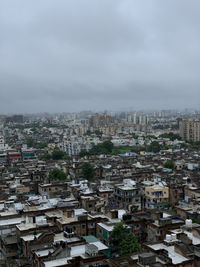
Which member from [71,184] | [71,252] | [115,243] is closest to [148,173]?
[71,184]

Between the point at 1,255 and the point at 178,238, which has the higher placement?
the point at 178,238

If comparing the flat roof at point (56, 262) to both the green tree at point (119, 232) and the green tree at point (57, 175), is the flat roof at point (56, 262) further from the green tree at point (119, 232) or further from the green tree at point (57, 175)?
the green tree at point (57, 175)

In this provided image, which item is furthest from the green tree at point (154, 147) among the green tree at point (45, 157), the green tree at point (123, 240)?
the green tree at point (123, 240)

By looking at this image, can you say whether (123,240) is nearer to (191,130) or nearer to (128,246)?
(128,246)

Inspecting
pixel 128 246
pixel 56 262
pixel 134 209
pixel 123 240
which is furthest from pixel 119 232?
pixel 134 209

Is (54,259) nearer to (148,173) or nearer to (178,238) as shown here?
(178,238)

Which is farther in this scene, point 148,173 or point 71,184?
point 148,173

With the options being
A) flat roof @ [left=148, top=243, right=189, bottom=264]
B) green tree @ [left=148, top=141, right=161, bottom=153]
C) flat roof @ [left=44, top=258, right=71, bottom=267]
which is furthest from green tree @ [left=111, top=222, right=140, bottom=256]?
green tree @ [left=148, top=141, right=161, bottom=153]

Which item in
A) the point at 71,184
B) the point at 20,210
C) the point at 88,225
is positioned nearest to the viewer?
the point at 88,225
